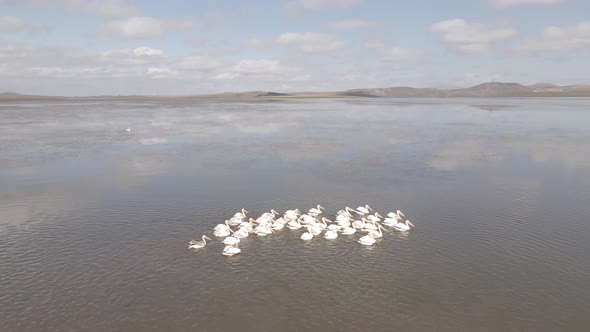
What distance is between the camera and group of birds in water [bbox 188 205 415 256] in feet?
85.6

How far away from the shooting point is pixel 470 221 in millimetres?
29234

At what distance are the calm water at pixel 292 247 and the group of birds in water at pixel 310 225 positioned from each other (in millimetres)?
691

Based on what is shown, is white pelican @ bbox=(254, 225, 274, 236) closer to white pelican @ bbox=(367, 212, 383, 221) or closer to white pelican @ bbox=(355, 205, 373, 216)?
white pelican @ bbox=(367, 212, 383, 221)

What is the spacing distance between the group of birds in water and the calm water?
69 centimetres

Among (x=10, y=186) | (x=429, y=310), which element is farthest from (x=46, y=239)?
(x=429, y=310)

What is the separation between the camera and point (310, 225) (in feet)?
89.9

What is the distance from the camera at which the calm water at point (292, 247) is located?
1855 centimetres

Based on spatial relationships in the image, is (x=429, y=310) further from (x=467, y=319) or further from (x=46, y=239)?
(x=46, y=239)

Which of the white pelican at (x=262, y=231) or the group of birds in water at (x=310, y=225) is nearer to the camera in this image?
the group of birds in water at (x=310, y=225)

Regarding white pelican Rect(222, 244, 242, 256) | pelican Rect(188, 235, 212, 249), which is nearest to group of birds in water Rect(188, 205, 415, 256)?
pelican Rect(188, 235, 212, 249)

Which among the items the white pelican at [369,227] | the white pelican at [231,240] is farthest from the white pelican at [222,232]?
the white pelican at [369,227]

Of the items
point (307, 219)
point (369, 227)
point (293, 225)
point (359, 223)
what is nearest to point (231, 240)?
point (293, 225)

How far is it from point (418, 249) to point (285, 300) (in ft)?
31.6

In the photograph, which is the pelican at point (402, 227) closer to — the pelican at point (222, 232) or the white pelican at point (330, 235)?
the white pelican at point (330, 235)
